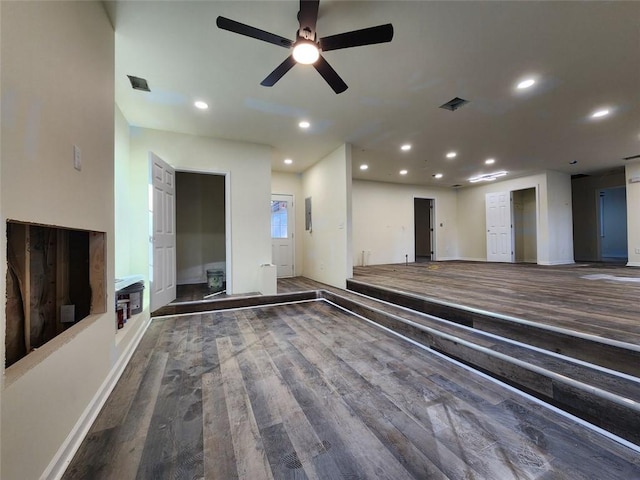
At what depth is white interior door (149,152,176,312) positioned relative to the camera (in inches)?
140

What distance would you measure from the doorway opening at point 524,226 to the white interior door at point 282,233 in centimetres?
723

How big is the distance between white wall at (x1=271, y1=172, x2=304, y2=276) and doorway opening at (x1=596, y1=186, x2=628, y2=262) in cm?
1111

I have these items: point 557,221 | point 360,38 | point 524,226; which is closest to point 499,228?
point 557,221

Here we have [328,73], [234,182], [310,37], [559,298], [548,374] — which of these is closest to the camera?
[548,374]

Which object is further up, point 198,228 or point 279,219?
point 279,219

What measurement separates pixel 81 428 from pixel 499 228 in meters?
9.48

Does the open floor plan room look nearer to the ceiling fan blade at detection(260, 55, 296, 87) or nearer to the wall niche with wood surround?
the wall niche with wood surround

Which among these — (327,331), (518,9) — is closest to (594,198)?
(518,9)

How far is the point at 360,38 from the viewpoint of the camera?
1888 millimetres

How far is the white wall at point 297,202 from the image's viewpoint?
6496 mm

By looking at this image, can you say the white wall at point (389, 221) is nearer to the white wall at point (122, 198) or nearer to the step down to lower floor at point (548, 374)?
the step down to lower floor at point (548, 374)

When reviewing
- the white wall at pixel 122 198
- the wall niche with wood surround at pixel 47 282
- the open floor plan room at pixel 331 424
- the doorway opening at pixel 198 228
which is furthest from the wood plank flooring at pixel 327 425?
the doorway opening at pixel 198 228

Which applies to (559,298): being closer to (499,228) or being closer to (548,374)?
(548,374)

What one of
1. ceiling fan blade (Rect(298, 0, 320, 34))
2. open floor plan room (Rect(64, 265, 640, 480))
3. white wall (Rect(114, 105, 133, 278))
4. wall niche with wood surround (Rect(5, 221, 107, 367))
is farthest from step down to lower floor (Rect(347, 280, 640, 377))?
white wall (Rect(114, 105, 133, 278))
